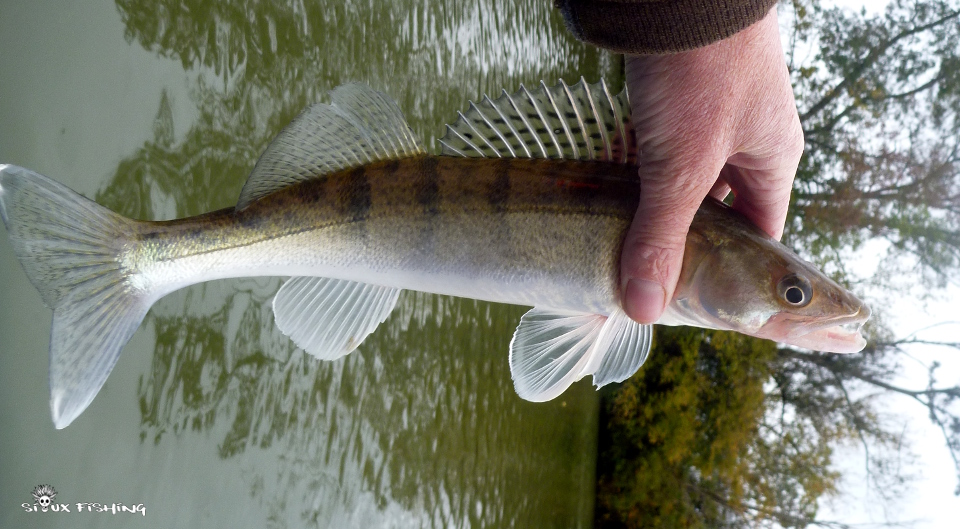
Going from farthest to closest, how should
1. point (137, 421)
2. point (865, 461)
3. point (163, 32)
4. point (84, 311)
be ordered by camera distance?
point (865, 461), point (163, 32), point (137, 421), point (84, 311)

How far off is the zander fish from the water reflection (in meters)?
0.88

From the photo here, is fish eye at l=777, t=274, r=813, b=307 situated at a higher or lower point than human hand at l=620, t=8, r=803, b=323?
lower

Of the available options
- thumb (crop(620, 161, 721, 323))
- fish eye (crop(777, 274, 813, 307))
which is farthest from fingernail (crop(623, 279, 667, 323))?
fish eye (crop(777, 274, 813, 307))

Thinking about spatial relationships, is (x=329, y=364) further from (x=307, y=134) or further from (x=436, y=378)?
(x=307, y=134)

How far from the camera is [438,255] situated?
71.5 inches

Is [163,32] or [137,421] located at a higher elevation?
[163,32]

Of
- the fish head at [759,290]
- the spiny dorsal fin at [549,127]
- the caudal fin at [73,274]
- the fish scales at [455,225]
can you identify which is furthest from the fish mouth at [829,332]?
the caudal fin at [73,274]

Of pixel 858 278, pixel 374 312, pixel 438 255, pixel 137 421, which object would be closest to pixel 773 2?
pixel 438 255

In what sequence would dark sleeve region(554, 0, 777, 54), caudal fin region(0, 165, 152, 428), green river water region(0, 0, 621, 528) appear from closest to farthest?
dark sleeve region(554, 0, 777, 54), caudal fin region(0, 165, 152, 428), green river water region(0, 0, 621, 528)

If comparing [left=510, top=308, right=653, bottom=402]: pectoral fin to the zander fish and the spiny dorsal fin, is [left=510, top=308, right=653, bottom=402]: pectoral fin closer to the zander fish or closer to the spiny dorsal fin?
the zander fish

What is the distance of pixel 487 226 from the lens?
1806 mm

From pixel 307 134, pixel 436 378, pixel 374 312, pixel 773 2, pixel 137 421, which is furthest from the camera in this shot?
pixel 436 378

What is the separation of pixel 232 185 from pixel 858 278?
7.73 m

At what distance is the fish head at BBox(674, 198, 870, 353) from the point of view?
5.65ft
